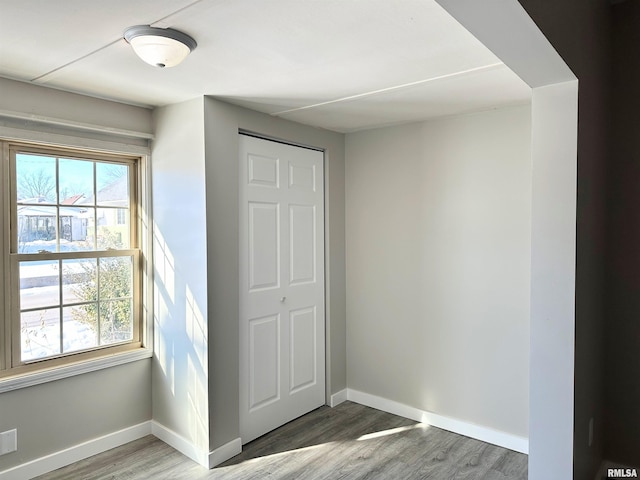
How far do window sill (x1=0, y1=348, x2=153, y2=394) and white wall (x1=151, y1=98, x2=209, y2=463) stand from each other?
0.47ft

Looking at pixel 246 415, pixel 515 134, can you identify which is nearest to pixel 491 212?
pixel 515 134

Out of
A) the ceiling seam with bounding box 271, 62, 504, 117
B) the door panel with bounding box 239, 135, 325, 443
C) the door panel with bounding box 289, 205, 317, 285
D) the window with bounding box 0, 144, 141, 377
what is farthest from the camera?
the door panel with bounding box 289, 205, 317, 285

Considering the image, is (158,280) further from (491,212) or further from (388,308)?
(491,212)

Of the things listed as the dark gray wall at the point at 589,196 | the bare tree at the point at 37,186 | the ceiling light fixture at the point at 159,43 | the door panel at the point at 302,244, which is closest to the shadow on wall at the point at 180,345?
the bare tree at the point at 37,186

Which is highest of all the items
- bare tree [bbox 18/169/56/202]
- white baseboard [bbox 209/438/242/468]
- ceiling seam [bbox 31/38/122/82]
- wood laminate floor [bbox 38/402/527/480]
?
ceiling seam [bbox 31/38/122/82]

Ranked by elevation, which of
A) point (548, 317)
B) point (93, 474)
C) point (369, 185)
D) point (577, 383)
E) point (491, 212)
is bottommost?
point (93, 474)

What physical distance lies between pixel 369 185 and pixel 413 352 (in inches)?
53.2

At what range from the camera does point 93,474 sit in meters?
2.64

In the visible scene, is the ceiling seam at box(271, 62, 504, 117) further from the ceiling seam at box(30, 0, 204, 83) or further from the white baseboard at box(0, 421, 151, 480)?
the white baseboard at box(0, 421, 151, 480)

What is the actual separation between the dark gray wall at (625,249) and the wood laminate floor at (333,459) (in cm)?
66

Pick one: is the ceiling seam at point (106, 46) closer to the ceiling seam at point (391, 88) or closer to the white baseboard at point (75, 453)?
the ceiling seam at point (391, 88)

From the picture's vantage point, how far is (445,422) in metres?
3.26

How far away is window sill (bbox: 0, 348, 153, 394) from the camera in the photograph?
2.50m
